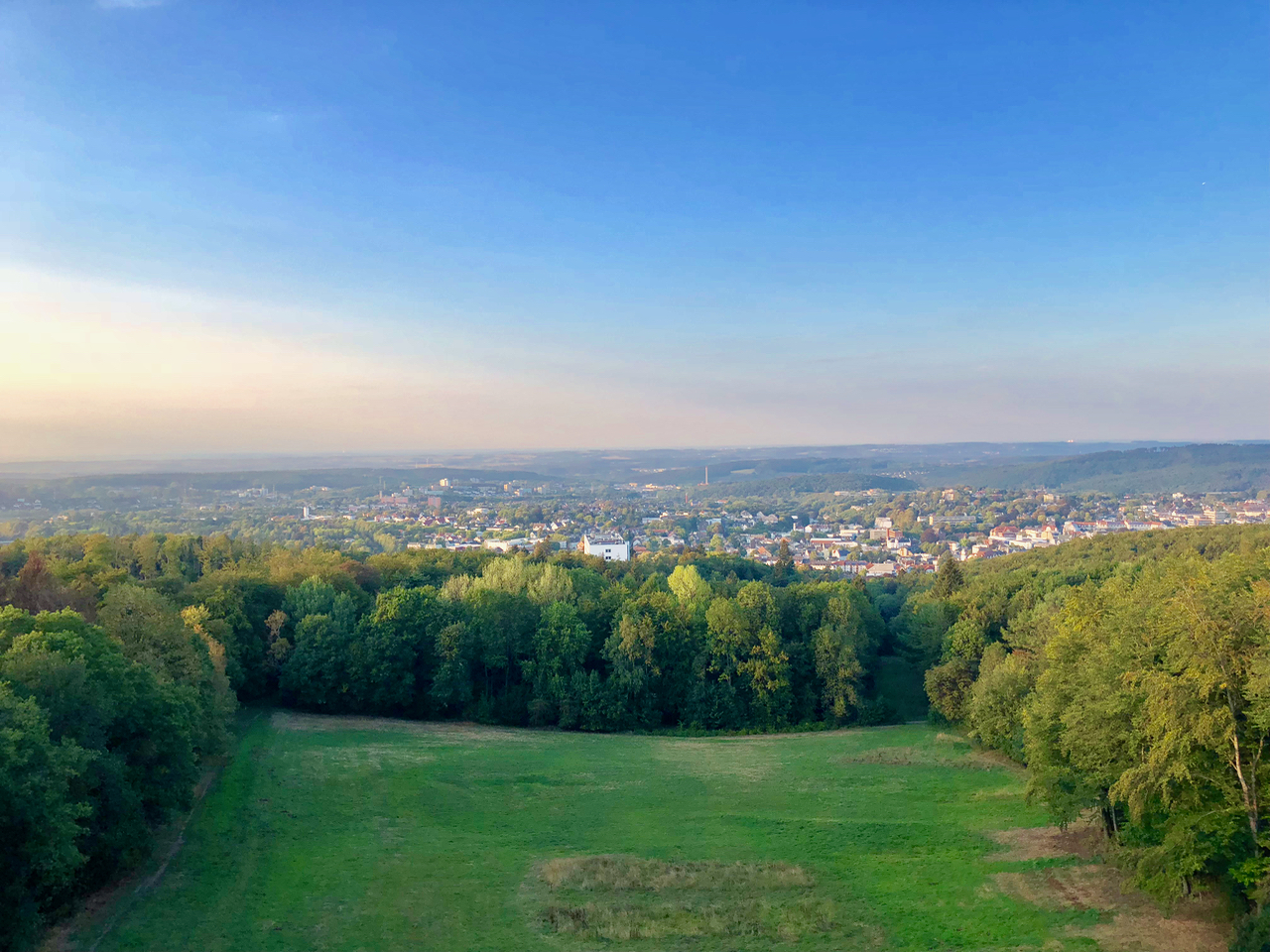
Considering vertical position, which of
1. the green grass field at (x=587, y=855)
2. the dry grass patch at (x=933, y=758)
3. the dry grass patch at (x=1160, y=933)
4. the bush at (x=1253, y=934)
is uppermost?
the bush at (x=1253, y=934)

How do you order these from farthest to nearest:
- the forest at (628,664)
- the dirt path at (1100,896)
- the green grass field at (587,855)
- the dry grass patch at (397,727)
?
the dry grass patch at (397,727) → the green grass field at (587,855) → the dirt path at (1100,896) → the forest at (628,664)

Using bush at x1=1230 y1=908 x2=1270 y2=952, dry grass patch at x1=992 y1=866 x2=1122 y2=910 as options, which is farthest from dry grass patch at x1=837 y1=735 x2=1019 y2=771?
bush at x1=1230 y1=908 x2=1270 y2=952

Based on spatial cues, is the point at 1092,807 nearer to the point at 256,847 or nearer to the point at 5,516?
the point at 256,847

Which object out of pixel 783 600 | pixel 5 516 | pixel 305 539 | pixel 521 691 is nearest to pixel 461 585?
pixel 521 691

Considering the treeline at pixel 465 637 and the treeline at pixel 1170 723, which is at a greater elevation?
the treeline at pixel 1170 723

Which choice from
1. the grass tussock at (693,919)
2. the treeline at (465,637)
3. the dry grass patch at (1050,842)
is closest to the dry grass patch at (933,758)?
the treeline at (465,637)

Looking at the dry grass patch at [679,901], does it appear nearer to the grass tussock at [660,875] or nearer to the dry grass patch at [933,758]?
the grass tussock at [660,875]
